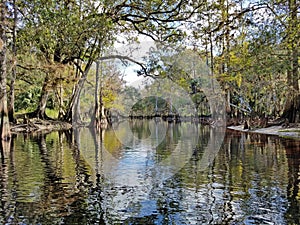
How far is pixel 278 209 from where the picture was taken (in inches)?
212

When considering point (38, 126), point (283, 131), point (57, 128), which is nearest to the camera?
point (283, 131)

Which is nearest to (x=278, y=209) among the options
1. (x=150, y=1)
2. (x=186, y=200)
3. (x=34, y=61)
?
(x=186, y=200)

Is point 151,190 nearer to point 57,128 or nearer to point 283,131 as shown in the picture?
point 283,131

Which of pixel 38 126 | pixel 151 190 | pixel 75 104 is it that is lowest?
pixel 151 190

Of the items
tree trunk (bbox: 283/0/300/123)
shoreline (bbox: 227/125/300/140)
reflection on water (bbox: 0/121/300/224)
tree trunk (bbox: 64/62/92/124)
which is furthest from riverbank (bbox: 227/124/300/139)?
tree trunk (bbox: 64/62/92/124)

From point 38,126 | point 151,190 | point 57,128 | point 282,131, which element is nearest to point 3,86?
point 38,126

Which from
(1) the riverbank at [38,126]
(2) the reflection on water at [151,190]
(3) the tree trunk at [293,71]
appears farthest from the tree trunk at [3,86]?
(3) the tree trunk at [293,71]

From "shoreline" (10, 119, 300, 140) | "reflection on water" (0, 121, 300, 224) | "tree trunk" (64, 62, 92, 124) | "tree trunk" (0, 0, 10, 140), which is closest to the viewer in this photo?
"reflection on water" (0, 121, 300, 224)

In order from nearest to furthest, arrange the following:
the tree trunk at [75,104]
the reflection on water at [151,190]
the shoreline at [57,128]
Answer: the reflection on water at [151,190] → the shoreline at [57,128] → the tree trunk at [75,104]

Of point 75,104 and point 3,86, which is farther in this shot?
point 75,104

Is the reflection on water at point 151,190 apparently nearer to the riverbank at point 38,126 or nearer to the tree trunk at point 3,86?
the tree trunk at point 3,86

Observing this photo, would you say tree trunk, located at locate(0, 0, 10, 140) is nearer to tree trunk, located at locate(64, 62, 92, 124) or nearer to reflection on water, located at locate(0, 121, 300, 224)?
reflection on water, located at locate(0, 121, 300, 224)

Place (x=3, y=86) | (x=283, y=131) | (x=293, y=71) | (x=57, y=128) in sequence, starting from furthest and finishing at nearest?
(x=57, y=128) < (x=283, y=131) < (x=293, y=71) < (x=3, y=86)

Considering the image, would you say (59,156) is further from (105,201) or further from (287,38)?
(287,38)
